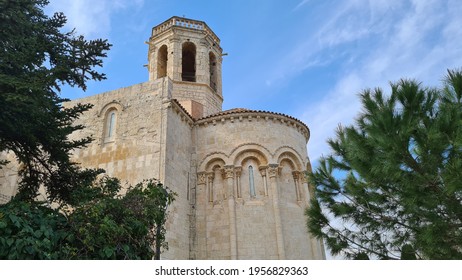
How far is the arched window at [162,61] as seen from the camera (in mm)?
18234

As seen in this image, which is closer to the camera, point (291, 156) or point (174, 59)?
point (291, 156)

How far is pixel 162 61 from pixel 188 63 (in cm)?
162

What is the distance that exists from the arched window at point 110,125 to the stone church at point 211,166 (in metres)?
0.04

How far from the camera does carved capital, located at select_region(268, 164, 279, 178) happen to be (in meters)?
12.9

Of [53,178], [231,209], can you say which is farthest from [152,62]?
[53,178]

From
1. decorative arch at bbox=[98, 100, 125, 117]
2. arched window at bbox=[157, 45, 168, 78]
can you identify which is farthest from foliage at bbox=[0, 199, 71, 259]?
arched window at bbox=[157, 45, 168, 78]

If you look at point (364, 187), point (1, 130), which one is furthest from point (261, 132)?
point (1, 130)

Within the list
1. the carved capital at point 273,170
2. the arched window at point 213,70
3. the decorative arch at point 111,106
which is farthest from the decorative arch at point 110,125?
the arched window at point 213,70

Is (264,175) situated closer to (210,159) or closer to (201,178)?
(210,159)

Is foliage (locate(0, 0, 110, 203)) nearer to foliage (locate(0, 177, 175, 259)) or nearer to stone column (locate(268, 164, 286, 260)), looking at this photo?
foliage (locate(0, 177, 175, 259))

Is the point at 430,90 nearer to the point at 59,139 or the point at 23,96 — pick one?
the point at 23,96

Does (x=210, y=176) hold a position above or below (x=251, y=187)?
above

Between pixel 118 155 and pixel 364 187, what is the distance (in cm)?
898

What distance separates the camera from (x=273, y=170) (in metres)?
13.0
